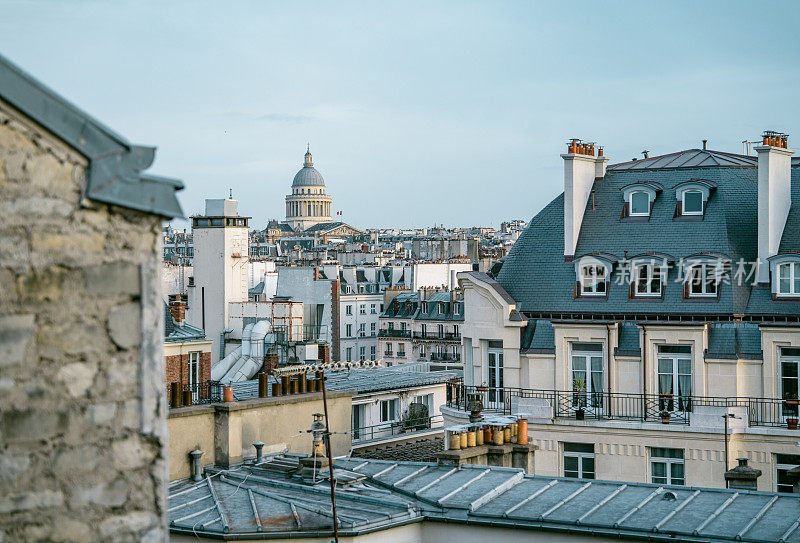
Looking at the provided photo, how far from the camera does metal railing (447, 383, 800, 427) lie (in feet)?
96.4

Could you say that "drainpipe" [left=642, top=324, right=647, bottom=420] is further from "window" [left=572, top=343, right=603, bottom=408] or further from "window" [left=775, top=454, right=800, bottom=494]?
"window" [left=775, top=454, right=800, bottom=494]

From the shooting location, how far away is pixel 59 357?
6762 mm

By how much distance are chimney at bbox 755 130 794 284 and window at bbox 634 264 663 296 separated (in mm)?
2597

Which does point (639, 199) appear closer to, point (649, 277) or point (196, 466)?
point (649, 277)

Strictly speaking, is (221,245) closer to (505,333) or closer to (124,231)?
(505,333)

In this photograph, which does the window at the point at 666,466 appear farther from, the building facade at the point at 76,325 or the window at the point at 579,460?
the building facade at the point at 76,325

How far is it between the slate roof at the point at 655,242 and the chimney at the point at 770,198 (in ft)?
1.07

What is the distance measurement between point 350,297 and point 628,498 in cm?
8702

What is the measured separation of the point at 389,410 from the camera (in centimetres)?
3606

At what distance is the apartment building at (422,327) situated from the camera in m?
95.9

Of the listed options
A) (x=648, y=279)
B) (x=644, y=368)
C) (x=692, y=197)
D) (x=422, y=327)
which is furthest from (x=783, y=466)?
(x=422, y=327)

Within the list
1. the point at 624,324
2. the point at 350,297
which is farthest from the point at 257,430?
the point at 350,297

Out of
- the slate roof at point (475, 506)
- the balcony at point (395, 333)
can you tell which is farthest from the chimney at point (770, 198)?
the balcony at point (395, 333)

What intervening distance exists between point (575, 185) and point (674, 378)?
6.35 meters
